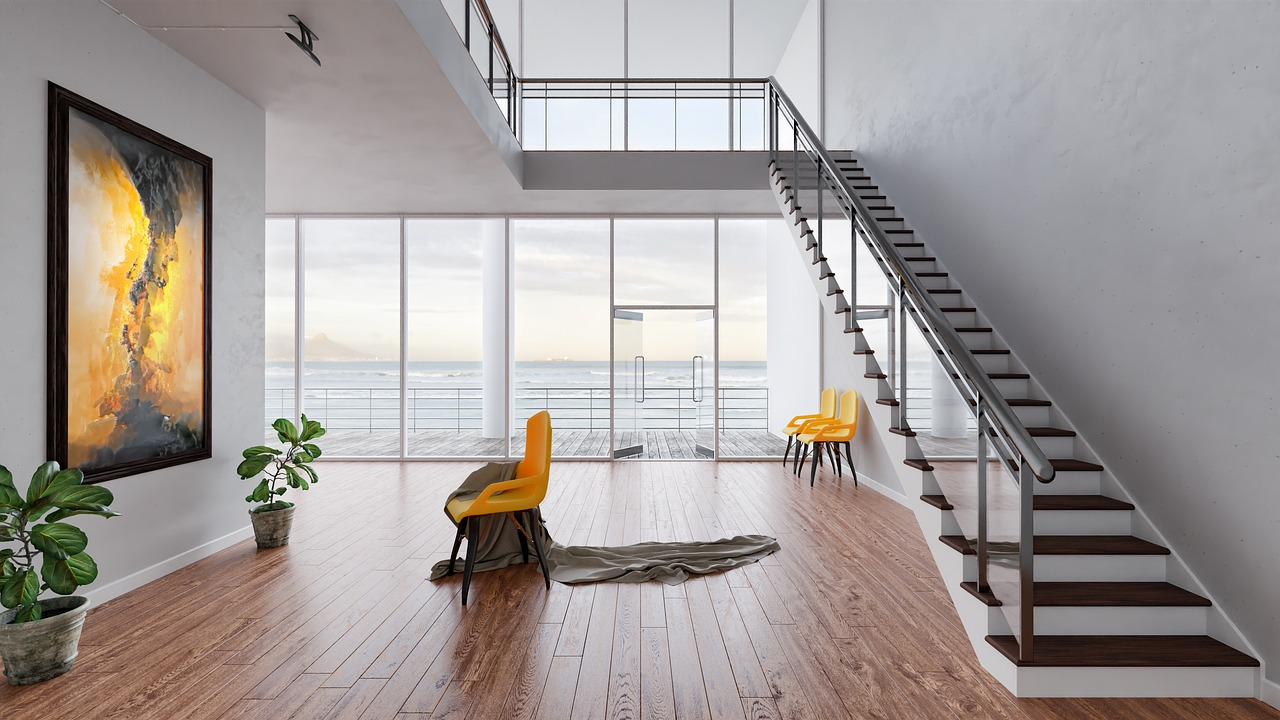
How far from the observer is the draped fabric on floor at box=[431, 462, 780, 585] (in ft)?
12.8

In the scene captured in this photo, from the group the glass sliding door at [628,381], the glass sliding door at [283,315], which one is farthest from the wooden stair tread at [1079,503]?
the glass sliding door at [283,315]

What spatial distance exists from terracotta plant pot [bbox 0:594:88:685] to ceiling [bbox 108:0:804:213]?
299 cm

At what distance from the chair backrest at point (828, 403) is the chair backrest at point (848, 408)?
0.66 ft

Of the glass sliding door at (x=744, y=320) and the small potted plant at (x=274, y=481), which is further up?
the glass sliding door at (x=744, y=320)

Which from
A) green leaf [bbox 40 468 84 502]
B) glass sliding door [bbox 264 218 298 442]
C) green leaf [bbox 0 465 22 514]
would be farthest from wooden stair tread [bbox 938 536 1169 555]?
glass sliding door [bbox 264 218 298 442]

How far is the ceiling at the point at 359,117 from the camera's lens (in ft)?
11.6

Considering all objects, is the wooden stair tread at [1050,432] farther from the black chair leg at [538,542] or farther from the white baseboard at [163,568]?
the white baseboard at [163,568]

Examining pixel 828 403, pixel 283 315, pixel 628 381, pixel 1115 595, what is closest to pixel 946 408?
pixel 1115 595

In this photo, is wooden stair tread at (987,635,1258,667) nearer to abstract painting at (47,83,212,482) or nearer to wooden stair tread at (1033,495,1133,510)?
wooden stair tread at (1033,495,1133,510)

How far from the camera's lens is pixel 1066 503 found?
3211 mm

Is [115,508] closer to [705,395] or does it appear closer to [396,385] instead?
[396,385]

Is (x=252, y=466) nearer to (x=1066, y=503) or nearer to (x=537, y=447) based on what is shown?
(x=537, y=447)

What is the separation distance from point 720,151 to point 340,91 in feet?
12.6

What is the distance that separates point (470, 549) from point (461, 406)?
200 inches
